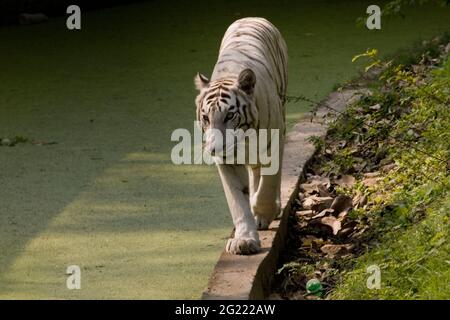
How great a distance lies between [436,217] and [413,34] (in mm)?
5507

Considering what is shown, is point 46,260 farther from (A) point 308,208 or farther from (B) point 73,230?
(A) point 308,208

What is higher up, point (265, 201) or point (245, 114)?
point (245, 114)

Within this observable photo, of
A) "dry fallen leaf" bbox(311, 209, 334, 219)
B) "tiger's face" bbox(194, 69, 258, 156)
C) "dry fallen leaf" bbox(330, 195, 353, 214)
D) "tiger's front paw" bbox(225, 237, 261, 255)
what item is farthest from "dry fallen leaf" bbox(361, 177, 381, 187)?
"tiger's front paw" bbox(225, 237, 261, 255)

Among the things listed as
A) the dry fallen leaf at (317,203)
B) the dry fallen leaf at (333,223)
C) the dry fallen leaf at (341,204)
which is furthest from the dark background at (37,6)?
the dry fallen leaf at (333,223)

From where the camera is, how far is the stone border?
4715mm

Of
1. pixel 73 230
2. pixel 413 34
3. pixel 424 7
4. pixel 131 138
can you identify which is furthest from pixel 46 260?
pixel 424 7

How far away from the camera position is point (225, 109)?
5.20m

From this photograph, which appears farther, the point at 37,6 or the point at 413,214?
the point at 37,6

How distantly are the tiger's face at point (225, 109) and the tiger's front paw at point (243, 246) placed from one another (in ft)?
1.29

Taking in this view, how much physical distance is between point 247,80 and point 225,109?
0.18 meters

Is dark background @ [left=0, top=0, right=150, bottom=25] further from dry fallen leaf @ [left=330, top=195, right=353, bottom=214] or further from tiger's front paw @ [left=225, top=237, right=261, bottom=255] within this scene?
tiger's front paw @ [left=225, top=237, right=261, bottom=255]

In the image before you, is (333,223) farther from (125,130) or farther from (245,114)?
(125,130)

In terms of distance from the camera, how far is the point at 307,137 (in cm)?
712

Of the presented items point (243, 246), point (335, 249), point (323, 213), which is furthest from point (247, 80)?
point (323, 213)
